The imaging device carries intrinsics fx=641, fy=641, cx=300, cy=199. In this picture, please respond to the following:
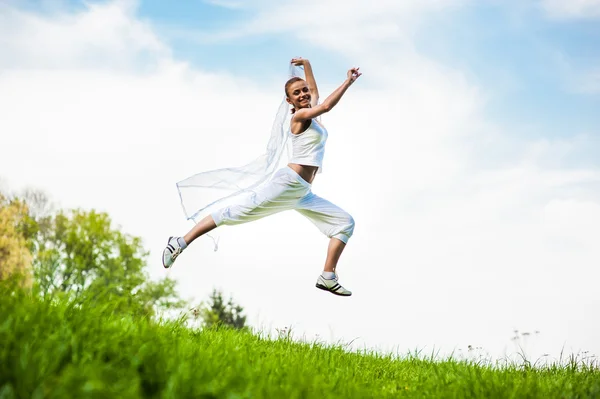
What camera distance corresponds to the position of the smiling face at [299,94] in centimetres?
757

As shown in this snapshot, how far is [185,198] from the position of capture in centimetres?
778

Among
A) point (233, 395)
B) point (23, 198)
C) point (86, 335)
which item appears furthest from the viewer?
point (23, 198)

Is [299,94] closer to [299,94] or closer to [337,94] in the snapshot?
[299,94]

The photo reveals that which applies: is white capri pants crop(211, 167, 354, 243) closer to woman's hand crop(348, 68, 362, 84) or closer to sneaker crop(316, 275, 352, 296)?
sneaker crop(316, 275, 352, 296)

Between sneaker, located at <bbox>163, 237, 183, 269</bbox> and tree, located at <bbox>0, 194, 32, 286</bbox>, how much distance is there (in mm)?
16126

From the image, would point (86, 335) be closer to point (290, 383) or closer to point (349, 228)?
point (290, 383)

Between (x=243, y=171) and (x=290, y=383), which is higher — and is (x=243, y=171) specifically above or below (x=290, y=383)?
above

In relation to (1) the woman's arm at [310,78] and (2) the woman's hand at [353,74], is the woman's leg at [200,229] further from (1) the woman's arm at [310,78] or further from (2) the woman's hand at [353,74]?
(2) the woman's hand at [353,74]

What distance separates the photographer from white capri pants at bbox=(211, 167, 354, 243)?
7285 millimetres

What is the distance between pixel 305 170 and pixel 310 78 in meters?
1.26

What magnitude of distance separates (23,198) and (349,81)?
74.3ft

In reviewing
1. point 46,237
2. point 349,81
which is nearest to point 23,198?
point 46,237

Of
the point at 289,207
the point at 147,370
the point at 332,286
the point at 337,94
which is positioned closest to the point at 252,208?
the point at 289,207

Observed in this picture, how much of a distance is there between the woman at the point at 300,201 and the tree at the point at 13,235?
1667 cm
